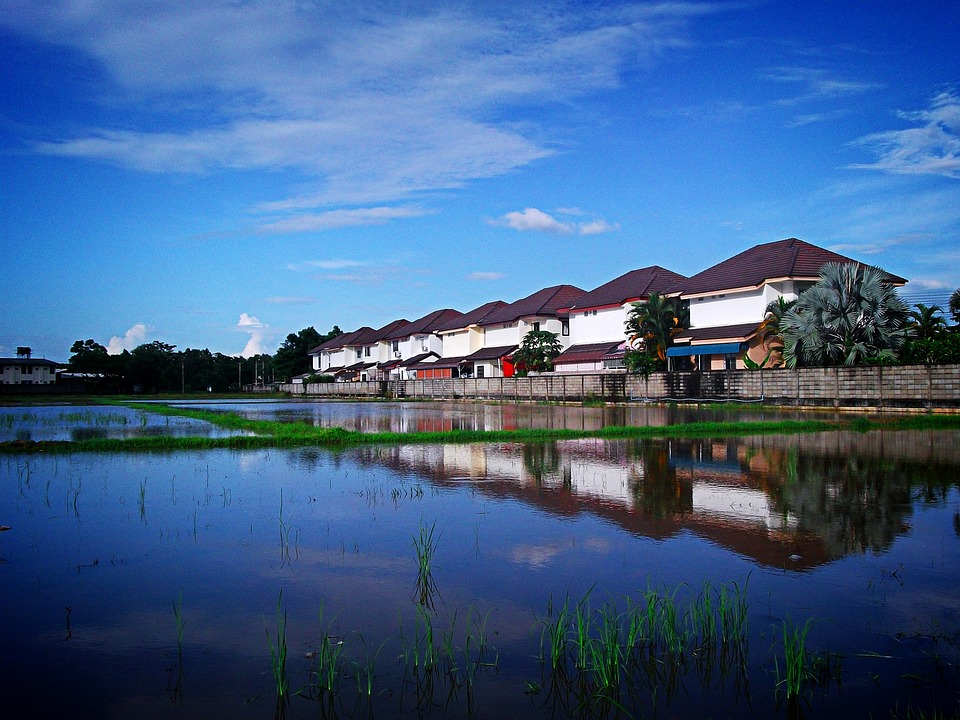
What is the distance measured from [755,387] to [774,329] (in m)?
4.37

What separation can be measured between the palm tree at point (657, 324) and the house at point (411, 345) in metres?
34.7

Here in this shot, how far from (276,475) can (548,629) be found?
8.75 metres

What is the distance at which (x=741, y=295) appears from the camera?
135ft

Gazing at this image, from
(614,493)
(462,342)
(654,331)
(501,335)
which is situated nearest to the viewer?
(614,493)

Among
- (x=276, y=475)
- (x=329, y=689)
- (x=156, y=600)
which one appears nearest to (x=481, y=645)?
(x=329, y=689)

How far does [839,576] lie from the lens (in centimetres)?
641

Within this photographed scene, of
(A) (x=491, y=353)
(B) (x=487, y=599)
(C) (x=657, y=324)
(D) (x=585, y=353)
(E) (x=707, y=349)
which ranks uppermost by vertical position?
(C) (x=657, y=324)

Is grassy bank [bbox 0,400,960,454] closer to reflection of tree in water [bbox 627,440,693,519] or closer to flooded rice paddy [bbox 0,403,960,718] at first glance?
reflection of tree in water [bbox 627,440,693,519]

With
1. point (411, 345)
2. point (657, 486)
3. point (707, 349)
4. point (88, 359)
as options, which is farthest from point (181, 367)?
point (657, 486)

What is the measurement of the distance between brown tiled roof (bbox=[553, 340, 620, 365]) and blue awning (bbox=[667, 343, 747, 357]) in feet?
25.7

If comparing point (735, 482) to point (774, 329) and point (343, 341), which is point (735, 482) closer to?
point (774, 329)

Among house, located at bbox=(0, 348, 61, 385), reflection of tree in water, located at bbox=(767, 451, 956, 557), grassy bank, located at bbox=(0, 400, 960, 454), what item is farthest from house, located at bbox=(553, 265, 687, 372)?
house, located at bbox=(0, 348, 61, 385)

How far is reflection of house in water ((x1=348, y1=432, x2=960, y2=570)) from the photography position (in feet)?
26.2

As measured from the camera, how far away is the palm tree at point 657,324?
4309 cm
